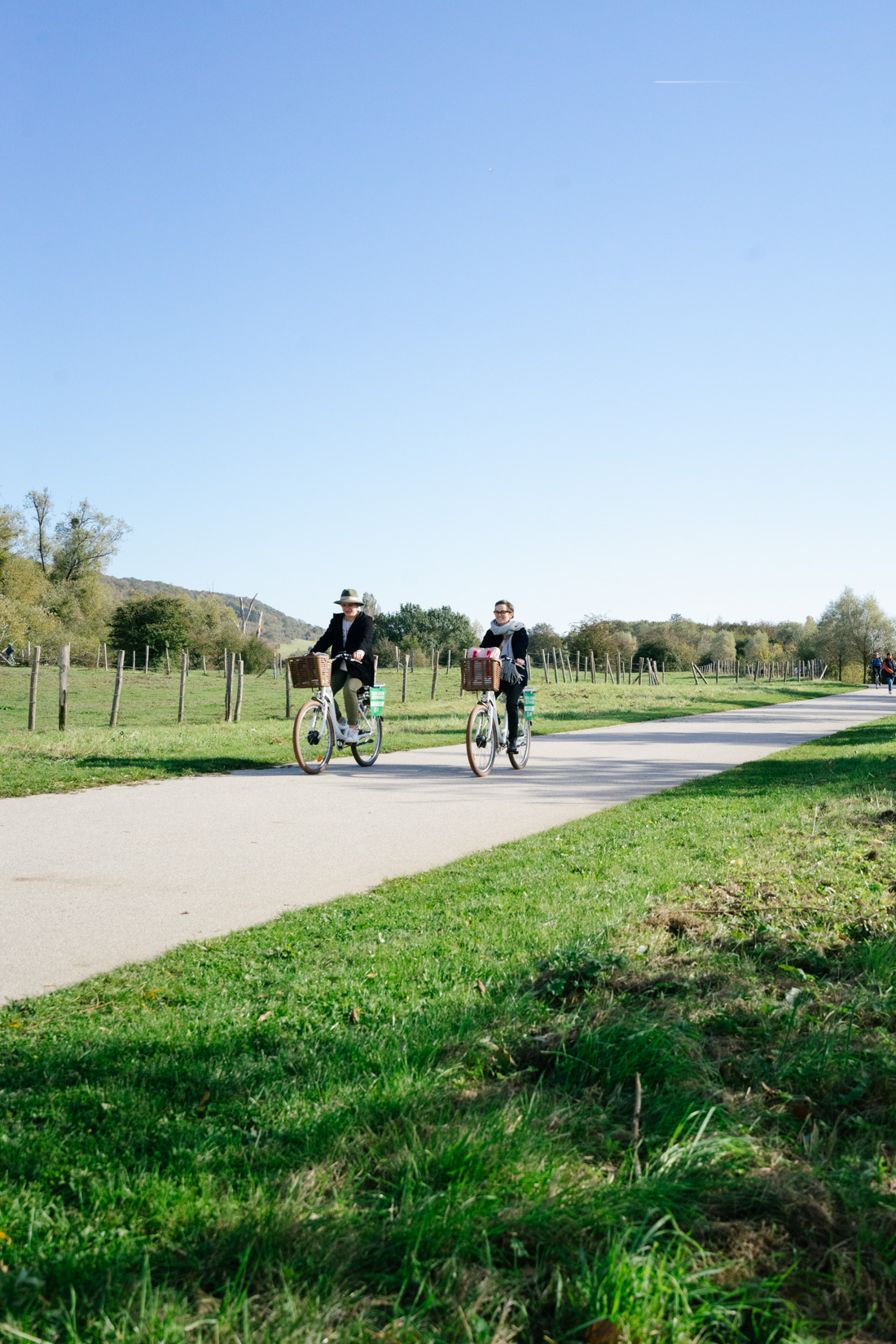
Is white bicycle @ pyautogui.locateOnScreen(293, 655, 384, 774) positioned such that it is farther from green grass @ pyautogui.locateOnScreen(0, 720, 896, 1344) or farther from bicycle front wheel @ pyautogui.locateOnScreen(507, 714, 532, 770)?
green grass @ pyautogui.locateOnScreen(0, 720, 896, 1344)

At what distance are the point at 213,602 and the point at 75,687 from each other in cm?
3970

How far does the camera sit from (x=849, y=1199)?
227 centimetres

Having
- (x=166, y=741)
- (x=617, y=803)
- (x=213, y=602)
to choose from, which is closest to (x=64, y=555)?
(x=213, y=602)

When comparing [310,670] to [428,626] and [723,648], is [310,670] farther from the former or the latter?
[723,648]

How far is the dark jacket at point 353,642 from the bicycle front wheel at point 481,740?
1.50 m

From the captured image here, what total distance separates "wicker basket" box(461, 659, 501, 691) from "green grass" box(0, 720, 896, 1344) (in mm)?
7494

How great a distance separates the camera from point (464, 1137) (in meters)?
2.41

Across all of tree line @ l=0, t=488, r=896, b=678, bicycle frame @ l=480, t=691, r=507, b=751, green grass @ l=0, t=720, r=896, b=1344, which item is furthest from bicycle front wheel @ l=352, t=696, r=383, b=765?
tree line @ l=0, t=488, r=896, b=678

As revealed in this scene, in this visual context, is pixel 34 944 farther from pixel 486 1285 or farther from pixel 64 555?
pixel 64 555

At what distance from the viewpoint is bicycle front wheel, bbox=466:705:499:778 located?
12.0m

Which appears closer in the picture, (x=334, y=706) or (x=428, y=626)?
(x=334, y=706)

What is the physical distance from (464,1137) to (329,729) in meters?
9.89

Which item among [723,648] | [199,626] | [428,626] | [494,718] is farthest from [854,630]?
[494,718]

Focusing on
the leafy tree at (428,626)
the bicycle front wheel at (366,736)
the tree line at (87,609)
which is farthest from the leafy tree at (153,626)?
the bicycle front wheel at (366,736)
